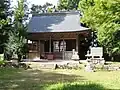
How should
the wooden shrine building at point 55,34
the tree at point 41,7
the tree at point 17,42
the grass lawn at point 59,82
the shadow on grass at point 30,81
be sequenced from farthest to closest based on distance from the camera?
the tree at point 41,7 < the wooden shrine building at point 55,34 < the tree at point 17,42 < the shadow on grass at point 30,81 < the grass lawn at point 59,82

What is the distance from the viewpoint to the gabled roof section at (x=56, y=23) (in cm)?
2997

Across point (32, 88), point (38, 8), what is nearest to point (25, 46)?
point (32, 88)

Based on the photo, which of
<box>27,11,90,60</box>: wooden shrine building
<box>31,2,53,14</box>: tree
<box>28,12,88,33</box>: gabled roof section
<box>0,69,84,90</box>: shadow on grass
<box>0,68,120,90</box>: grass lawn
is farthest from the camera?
<box>31,2,53,14</box>: tree

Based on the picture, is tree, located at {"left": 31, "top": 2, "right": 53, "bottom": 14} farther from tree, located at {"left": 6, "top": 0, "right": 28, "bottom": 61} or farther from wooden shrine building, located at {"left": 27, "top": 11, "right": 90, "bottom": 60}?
tree, located at {"left": 6, "top": 0, "right": 28, "bottom": 61}

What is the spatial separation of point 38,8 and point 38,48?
19.5 metres

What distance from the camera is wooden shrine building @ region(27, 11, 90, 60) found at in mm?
29750

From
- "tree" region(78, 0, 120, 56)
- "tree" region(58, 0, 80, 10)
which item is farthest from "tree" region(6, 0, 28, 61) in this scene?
"tree" region(58, 0, 80, 10)

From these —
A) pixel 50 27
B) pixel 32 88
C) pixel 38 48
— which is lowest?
pixel 32 88

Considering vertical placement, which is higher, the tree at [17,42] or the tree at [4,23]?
the tree at [4,23]

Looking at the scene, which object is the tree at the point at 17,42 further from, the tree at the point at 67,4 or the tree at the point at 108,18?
the tree at the point at 67,4

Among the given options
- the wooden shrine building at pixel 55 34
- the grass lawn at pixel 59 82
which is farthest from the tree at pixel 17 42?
the grass lawn at pixel 59 82

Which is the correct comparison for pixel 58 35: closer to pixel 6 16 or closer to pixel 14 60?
pixel 14 60

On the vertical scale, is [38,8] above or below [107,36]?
above

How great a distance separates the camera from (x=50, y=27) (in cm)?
3098
